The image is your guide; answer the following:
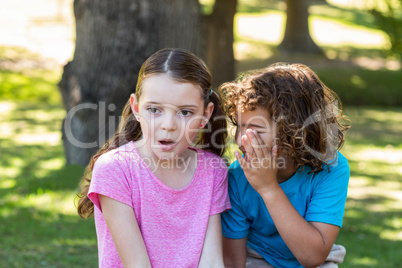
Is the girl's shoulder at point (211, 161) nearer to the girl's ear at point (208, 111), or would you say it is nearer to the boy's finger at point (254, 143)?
the girl's ear at point (208, 111)

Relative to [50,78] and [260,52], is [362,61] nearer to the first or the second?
[260,52]

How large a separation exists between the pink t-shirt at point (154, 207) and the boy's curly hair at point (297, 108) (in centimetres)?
49

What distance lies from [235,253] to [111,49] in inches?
129

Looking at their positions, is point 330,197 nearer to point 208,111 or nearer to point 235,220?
point 235,220

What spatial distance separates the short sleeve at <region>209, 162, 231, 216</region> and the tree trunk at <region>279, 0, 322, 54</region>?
59.8ft

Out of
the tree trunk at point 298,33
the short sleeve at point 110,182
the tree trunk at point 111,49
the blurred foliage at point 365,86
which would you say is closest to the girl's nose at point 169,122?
the short sleeve at point 110,182

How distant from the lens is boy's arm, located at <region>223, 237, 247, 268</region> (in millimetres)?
2902

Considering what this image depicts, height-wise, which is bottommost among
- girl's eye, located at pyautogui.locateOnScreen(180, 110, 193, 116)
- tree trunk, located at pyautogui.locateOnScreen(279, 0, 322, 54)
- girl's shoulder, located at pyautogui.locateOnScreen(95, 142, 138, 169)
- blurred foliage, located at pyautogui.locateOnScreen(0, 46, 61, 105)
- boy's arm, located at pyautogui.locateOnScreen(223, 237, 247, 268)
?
blurred foliage, located at pyautogui.locateOnScreen(0, 46, 61, 105)

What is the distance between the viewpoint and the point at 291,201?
2840 millimetres

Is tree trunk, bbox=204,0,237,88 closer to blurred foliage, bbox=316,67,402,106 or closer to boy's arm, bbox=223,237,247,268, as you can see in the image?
blurred foliage, bbox=316,67,402,106

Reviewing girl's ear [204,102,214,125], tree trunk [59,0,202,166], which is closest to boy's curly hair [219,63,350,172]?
girl's ear [204,102,214,125]

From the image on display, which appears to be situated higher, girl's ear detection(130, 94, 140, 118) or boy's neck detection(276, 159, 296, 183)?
girl's ear detection(130, 94, 140, 118)

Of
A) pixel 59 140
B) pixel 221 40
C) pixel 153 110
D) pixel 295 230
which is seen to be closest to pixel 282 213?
pixel 295 230

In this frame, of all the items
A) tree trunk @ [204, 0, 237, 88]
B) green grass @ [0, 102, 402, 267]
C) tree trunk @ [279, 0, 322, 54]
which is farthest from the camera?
tree trunk @ [279, 0, 322, 54]
